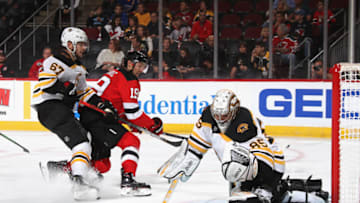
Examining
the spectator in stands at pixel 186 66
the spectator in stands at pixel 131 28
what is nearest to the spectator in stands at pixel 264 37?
the spectator in stands at pixel 186 66

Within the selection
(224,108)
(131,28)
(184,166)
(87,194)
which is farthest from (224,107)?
(131,28)

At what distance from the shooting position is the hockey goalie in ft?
9.14

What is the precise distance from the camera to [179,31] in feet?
26.2

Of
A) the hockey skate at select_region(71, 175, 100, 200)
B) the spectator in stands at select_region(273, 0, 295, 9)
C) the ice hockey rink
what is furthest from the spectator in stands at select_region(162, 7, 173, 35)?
the hockey skate at select_region(71, 175, 100, 200)

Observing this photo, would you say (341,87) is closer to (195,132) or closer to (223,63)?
(195,132)

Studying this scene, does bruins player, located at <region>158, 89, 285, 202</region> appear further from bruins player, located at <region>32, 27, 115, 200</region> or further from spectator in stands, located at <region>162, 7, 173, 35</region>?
spectator in stands, located at <region>162, 7, 173, 35</region>

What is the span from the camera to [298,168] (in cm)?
504

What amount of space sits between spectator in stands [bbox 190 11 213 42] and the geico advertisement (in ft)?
2.03

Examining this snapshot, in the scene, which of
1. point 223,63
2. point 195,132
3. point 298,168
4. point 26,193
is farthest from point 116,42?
point 195,132

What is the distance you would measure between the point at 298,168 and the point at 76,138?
2148mm

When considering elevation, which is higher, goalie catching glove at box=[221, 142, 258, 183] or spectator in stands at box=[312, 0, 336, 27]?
spectator in stands at box=[312, 0, 336, 27]

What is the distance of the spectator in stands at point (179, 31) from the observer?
26.1 feet

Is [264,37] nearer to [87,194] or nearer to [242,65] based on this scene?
[242,65]

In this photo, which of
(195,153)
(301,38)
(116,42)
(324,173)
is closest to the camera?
(195,153)
